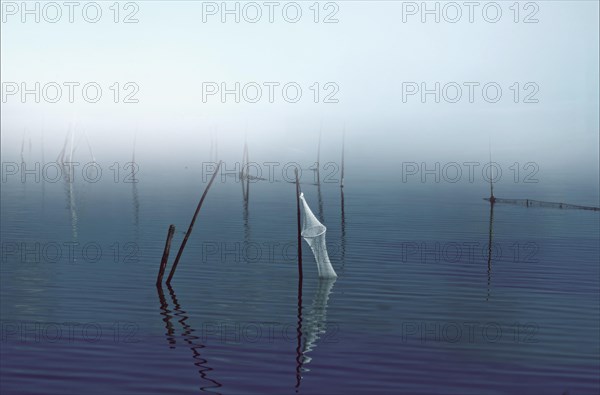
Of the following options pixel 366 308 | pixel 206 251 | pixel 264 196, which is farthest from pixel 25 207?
pixel 366 308

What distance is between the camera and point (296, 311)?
31.5 metres

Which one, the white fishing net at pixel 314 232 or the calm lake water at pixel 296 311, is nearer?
the calm lake water at pixel 296 311

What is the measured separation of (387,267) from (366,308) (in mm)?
13670

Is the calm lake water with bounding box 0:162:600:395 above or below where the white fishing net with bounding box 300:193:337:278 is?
below

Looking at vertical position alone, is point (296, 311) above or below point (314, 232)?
below

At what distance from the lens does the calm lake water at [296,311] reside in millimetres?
21219

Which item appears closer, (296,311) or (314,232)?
(296,311)

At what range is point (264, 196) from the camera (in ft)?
372

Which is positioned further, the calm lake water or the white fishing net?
the white fishing net

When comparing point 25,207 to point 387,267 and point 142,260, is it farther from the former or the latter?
point 387,267

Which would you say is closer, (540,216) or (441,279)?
(441,279)

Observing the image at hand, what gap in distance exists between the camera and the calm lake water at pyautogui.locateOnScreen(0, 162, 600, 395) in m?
21.2

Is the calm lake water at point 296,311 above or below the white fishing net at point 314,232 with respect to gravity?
below

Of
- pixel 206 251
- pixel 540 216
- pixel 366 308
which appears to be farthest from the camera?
pixel 540 216
